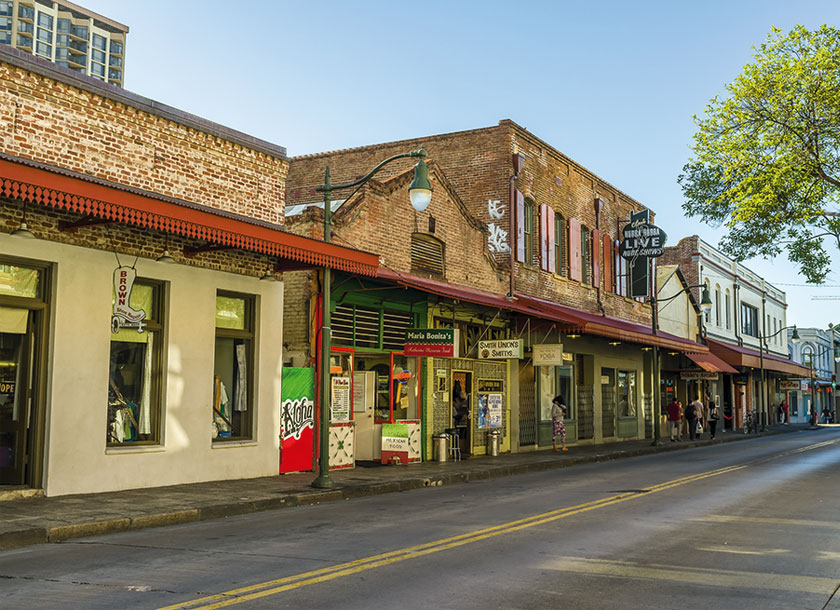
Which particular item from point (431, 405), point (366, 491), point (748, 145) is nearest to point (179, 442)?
point (366, 491)

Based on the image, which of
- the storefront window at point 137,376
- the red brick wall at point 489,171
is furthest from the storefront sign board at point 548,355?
the storefront window at point 137,376

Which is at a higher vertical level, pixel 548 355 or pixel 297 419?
pixel 548 355

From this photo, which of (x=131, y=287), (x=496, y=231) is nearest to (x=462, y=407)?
(x=496, y=231)

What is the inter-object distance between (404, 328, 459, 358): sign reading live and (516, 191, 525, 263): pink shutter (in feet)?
25.4

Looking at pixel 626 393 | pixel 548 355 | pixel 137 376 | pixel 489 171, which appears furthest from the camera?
pixel 626 393

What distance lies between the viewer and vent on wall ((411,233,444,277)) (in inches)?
831

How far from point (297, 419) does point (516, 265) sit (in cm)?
1138

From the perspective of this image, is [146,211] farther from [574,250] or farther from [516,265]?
[574,250]

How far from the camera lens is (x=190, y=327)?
14.3m

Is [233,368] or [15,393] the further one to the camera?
[233,368]

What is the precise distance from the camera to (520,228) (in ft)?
87.0

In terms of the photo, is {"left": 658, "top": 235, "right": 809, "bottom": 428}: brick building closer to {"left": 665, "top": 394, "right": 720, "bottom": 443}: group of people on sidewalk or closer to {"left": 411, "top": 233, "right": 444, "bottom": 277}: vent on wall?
{"left": 665, "top": 394, "right": 720, "bottom": 443}: group of people on sidewalk

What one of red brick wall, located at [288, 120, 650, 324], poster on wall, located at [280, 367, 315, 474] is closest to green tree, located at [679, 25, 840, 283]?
red brick wall, located at [288, 120, 650, 324]

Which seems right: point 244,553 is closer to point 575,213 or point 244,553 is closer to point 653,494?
point 653,494
